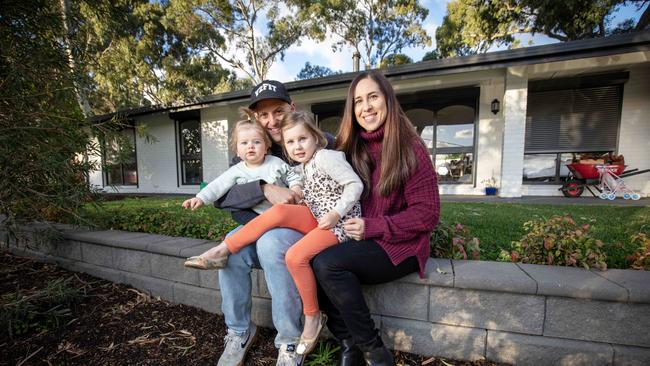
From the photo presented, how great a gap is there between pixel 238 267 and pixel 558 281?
159cm

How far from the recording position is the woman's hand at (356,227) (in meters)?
1.28

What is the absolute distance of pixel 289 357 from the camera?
133 centimetres

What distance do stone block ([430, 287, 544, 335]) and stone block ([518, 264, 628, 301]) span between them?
84 mm

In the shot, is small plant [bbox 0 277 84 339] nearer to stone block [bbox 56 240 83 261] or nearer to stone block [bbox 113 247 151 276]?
stone block [bbox 113 247 151 276]

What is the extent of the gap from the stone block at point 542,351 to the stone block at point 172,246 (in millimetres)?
1977

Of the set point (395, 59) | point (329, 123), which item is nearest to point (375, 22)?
point (395, 59)

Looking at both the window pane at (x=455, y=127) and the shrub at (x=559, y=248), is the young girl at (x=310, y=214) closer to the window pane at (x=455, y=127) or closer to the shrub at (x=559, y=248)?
the shrub at (x=559, y=248)

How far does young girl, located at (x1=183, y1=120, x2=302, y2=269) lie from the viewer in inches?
67.9

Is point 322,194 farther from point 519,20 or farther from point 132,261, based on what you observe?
point 519,20

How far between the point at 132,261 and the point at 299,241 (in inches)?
69.0

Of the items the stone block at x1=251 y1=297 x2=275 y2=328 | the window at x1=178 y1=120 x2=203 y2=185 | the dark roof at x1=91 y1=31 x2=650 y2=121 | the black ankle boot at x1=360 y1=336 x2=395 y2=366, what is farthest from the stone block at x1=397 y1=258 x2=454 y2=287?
→ the window at x1=178 y1=120 x2=203 y2=185

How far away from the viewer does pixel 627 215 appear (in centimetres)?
343

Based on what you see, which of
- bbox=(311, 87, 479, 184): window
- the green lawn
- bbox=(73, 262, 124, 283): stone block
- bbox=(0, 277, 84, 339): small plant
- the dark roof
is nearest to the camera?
bbox=(0, 277, 84, 339): small plant

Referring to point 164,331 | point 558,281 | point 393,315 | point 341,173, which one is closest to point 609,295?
point 558,281
